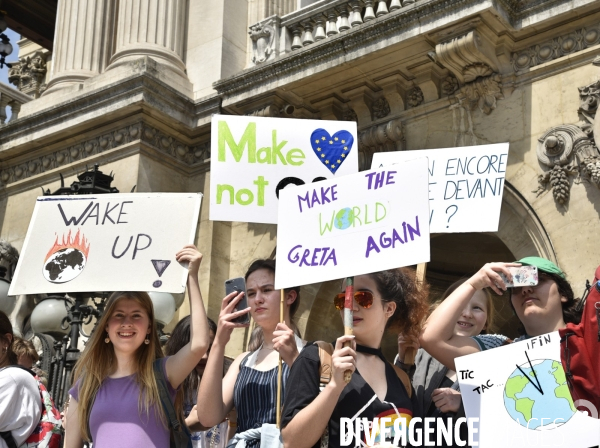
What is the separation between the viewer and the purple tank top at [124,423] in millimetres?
4441

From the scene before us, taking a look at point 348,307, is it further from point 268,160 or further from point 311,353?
point 268,160

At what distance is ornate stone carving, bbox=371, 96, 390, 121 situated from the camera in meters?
10.5

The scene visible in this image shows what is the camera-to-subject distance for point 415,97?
10234mm

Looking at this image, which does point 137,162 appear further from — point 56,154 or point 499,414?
point 499,414

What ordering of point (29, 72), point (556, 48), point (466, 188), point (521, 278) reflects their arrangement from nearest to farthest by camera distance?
point (521, 278) → point (466, 188) → point (556, 48) → point (29, 72)

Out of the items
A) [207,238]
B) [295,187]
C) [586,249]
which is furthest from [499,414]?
[207,238]

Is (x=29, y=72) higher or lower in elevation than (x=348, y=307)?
higher

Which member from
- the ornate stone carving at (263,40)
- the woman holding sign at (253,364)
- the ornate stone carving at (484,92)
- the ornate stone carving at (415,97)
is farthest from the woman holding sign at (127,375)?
the ornate stone carving at (263,40)

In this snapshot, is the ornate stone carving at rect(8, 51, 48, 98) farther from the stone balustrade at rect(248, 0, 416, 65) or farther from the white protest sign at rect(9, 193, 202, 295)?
the white protest sign at rect(9, 193, 202, 295)

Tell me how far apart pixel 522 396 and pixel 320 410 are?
959 mm

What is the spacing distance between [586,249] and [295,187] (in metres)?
4.54

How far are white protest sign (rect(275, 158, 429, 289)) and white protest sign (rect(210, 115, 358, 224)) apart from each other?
0.98 meters

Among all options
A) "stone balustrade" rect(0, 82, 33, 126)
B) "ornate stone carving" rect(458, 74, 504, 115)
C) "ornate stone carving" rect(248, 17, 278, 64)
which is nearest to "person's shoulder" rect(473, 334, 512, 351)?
"ornate stone carving" rect(458, 74, 504, 115)

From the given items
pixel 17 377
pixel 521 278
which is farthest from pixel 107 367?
pixel 521 278
